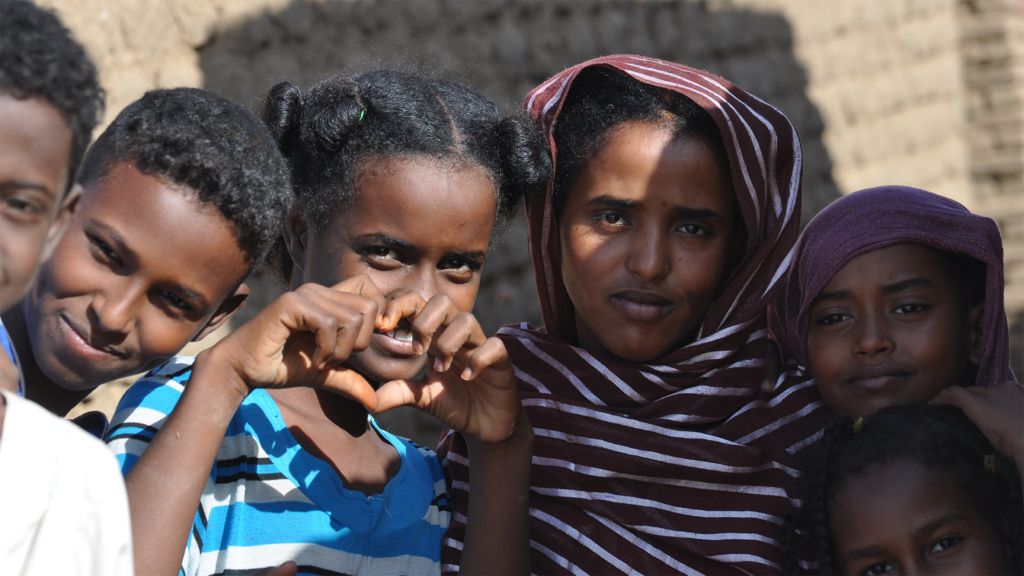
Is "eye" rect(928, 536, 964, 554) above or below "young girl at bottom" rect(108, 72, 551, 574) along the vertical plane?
below

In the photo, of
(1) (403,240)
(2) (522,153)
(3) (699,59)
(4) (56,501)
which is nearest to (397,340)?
(1) (403,240)

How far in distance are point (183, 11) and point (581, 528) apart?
104 inches

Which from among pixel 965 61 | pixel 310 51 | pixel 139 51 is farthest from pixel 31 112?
pixel 965 61

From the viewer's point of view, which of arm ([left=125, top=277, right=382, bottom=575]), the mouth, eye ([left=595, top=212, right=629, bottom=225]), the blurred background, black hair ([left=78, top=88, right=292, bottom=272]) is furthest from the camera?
the blurred background

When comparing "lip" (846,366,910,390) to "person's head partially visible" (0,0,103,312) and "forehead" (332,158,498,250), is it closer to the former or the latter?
"forehead" (332,158,498,250)

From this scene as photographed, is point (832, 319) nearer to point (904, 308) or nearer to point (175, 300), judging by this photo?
Answer: point (904, 308)

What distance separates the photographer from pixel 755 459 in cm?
168

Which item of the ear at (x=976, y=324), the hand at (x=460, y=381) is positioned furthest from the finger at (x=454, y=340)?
the ear at (x=976, y=324)

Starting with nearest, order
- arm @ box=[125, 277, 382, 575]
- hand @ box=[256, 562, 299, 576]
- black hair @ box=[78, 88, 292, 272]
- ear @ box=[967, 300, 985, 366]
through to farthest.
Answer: arm @ box=[125, 277, 382, 575], hand @ box=[256, 562, 299, 576], black hair @ box=[78, 88, 292, 272], ear @ box=[967, 300, 985, 366]

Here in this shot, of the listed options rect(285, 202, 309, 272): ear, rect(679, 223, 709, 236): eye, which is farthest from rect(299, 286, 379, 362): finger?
rect(679, 223, 709, 236): eye

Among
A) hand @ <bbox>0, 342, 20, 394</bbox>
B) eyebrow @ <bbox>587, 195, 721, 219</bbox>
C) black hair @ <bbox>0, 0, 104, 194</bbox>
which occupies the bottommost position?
hand @ <bbox>0, 342, 20, 394</bbox>

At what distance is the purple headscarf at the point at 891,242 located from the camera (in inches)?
67.2

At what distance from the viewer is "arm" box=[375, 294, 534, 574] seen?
1.38 metres

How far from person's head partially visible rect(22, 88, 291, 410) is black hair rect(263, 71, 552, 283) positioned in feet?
0.74
